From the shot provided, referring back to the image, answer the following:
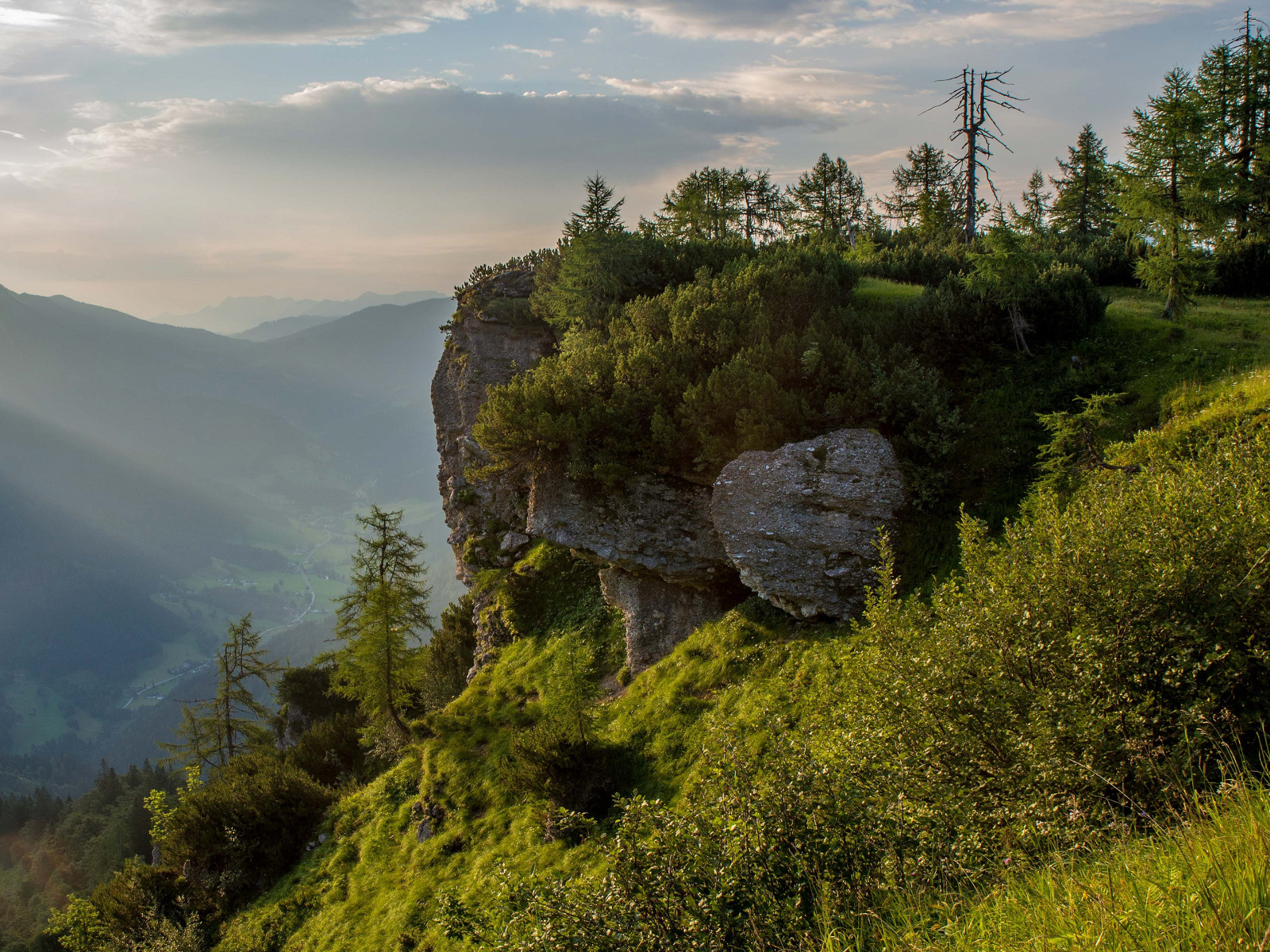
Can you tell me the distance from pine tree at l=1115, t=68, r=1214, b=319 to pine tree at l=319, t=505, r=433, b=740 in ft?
96.9

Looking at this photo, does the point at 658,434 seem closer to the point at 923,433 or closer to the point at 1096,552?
the point at 923,433

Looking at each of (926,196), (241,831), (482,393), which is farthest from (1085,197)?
(241,831)

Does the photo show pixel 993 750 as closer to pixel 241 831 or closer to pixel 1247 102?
pixel 241 831

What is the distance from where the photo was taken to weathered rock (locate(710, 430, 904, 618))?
654 inches

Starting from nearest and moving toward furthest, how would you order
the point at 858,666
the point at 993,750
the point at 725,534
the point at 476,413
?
1. the point at 993,750
2. the point at 858,666
3. the point at 725,534
4. the point at 476,413

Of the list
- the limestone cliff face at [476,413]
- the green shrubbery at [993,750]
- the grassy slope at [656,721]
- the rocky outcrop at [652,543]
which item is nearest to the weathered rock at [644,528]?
the rocky outcrop at [652,543]

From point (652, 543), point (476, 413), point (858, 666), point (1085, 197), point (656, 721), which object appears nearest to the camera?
point (858, 666)

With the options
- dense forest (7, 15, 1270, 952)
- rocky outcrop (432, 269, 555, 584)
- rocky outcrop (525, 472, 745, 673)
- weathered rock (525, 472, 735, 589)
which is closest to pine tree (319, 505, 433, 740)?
dense forest (7, 15, 1270, 952)

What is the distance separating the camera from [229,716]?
36625mm

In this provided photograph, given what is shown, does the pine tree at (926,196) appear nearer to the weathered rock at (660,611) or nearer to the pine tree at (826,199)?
the pine tree at (826,199)

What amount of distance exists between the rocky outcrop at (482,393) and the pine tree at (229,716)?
44.9 ft

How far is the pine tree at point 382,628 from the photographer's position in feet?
86.9

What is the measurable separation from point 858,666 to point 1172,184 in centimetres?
2057

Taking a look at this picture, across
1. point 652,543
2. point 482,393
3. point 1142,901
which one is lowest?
point 652,543
